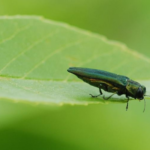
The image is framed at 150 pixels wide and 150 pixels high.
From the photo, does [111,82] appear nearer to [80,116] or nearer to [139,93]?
Answer: [139,93]

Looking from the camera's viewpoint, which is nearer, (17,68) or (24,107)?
(17,68)

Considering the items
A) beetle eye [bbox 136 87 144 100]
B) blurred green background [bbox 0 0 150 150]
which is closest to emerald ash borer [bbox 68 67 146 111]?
beetle eye [bbox 136 87 144 100]

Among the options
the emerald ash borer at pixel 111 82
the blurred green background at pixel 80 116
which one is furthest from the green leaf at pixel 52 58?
the blurred green background at pixel 80 116

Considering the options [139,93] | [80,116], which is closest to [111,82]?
[139,93]

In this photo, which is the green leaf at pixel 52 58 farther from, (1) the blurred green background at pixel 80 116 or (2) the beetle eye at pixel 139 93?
(1) the blurred green background at pixel 80 116

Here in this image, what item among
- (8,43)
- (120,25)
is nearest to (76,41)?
(8,43)

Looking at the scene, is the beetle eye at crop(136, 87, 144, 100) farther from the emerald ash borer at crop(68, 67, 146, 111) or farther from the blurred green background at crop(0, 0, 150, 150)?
the blurred green background at crop(0, 0, 150, 150)

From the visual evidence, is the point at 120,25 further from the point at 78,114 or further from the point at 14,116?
the point at 14,116
